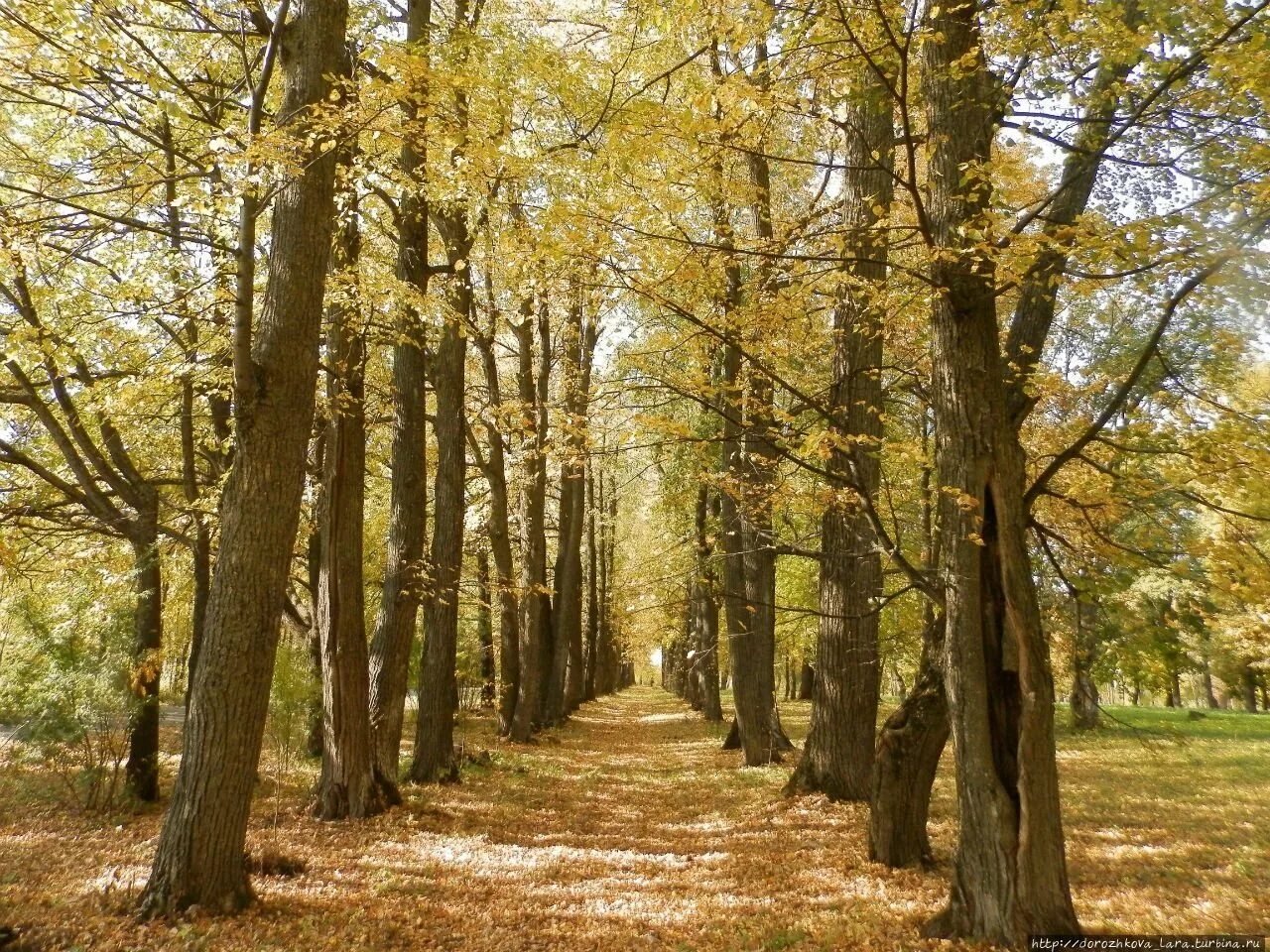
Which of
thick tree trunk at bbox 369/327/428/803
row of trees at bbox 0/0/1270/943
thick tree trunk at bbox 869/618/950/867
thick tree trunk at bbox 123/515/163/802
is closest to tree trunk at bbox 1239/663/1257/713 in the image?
row of trees at bbox 0/0/1270/943

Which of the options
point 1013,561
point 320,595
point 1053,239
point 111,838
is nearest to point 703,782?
point 320,595

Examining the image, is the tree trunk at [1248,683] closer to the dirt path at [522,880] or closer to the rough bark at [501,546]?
the rough bark at [501,546]

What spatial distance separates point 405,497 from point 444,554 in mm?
1635

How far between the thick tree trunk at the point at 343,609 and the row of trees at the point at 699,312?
1.7 inches

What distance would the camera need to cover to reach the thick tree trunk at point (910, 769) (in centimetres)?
619

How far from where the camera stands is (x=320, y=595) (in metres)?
8.53

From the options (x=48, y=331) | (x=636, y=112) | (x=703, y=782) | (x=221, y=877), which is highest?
(x=636, y=112)

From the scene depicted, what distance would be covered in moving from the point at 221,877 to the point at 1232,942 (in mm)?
6333

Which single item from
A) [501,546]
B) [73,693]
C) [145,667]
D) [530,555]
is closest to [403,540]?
[145,667]

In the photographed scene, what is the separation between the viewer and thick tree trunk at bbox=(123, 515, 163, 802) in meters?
9.49

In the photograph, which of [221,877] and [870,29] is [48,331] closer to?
[221,877]

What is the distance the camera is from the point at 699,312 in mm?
8039

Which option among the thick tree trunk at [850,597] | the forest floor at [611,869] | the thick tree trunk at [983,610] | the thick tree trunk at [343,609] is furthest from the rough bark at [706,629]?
the thick tree trunk at [983,610]

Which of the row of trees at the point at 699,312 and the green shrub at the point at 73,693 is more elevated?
the row of trees at the point at 699,312
